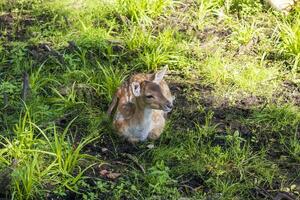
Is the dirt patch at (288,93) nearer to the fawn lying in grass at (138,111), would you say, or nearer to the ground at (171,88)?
the ground at (171,88)

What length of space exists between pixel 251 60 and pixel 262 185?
200 cm

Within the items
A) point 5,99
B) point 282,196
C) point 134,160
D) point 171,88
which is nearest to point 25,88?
point 5,99

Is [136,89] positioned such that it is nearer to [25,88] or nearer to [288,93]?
[25,88]

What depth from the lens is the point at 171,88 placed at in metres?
6.25

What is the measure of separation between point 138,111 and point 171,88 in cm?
98

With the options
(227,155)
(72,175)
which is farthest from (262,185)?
(72,175)

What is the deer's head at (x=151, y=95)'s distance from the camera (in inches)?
199

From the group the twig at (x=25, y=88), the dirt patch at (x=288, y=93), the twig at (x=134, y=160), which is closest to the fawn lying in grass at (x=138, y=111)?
the twig at (x=134, y=160)

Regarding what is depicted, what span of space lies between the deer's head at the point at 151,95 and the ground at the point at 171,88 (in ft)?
1.37

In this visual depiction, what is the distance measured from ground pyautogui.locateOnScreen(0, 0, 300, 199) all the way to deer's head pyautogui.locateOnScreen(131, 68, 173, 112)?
0.42 meters

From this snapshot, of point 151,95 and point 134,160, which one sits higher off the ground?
point 151,95

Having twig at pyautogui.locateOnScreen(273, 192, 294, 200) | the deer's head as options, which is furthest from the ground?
the deer's head

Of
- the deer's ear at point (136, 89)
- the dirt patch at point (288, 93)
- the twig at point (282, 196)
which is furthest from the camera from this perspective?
the dirt patch at point (288, 93)

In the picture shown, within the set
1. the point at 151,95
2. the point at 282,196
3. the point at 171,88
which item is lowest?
the point at 282,196
